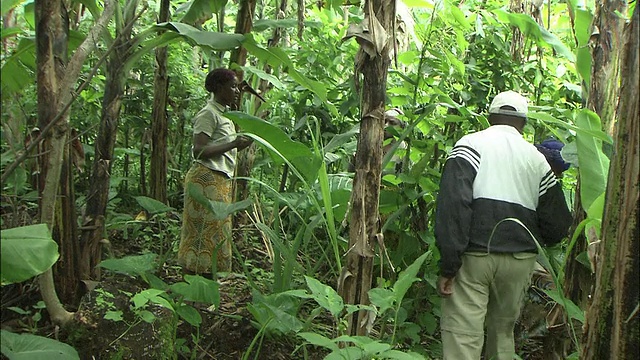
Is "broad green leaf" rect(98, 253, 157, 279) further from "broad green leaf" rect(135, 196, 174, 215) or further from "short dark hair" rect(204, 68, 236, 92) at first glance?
"short dark hair" rect(204, 68, 236, 92)

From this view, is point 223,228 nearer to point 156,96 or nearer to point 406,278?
point 156,96

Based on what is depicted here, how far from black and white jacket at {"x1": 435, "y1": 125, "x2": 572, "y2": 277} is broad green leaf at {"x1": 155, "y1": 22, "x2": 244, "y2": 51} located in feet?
4.32

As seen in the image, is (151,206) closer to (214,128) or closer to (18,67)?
(214,128)

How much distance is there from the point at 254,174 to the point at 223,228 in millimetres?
2029

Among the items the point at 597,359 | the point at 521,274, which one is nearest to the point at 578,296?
the point at 521,274

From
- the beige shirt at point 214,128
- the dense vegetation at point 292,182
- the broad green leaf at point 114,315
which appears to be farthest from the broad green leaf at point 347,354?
the beige shirt at point 214,128

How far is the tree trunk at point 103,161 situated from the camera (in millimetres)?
3432

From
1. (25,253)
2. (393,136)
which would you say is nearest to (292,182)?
(393,136)

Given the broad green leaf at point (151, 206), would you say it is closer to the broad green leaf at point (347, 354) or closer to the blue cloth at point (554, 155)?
the broad green leaf at point (347, 354)

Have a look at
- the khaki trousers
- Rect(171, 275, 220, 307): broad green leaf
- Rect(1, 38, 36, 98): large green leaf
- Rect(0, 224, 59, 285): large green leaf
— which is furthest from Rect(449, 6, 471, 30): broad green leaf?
Rect(0, 224, 59, 285): large green leaf

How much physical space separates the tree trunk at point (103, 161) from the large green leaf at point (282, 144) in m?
0.75

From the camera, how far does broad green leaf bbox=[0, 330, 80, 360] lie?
82.4 inches

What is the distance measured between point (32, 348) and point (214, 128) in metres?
2.19

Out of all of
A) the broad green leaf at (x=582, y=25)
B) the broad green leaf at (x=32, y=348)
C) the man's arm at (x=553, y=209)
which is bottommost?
the broad green leaf at (x=32, y=348)
